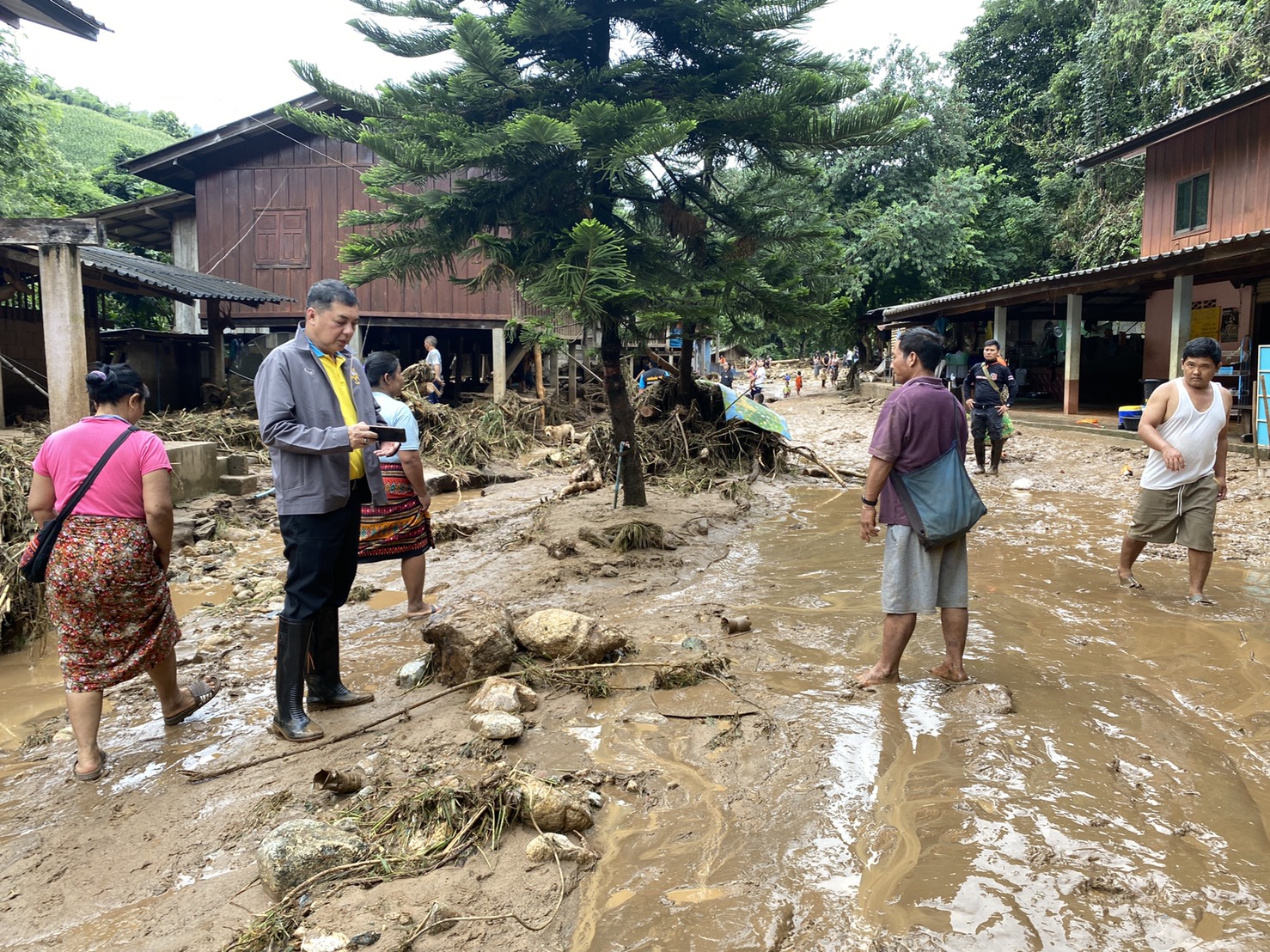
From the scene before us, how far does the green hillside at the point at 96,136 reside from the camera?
48.6 meters

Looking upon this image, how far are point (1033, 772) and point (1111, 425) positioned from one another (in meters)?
12.7

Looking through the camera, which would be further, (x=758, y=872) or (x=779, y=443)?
(x=779, y=443)

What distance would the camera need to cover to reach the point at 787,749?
3.39m

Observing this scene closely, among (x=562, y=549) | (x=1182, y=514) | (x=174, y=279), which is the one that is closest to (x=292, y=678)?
(x=562, y=549)

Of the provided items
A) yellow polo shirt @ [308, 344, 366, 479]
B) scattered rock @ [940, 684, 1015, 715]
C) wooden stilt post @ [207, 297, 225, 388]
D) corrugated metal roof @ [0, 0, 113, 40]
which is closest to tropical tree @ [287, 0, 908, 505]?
yellow polo shirt @ [308, 344, 366, 479]

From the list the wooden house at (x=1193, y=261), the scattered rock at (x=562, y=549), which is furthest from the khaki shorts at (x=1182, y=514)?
the wooden house at (x=1193, y=261)

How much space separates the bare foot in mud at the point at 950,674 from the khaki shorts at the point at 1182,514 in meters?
2.34

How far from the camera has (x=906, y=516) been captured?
394 cm

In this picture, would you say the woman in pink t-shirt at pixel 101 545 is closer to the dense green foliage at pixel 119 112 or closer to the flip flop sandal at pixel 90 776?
the flip flop sandal at pixel 90 776

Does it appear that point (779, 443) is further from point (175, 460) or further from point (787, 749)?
point (787, 749)

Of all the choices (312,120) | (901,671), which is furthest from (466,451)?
(901,671)

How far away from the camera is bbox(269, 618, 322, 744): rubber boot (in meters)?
3.65

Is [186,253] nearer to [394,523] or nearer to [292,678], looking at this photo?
[394,523]

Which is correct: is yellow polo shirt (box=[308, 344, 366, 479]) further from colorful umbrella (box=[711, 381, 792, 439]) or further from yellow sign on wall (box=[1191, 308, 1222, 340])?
yellow sign on wall (box=[1191, 308, 1222, 340])
